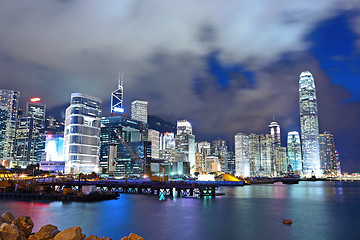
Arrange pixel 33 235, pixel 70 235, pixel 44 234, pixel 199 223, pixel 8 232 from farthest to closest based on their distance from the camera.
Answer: pixel 199 223, pixel 33 235, pixel 44 234, pixel 70 235, pixel 8 232

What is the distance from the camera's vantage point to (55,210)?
70438 mm

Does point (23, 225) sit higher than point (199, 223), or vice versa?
point (23, 225)

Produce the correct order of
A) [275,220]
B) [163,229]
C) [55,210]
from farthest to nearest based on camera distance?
1. [55,210]
2. [275,220]
3. [163,229]

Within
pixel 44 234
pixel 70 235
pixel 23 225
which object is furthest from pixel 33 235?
pixel 70 235

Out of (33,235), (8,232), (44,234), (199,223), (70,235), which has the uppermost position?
(8,232)

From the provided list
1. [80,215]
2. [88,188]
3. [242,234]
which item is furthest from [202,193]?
[242,234]

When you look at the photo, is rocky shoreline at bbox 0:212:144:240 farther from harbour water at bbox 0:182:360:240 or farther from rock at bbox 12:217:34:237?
harbour water at bbox 0:182:360:240

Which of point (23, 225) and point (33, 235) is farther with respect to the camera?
point (23, 225)

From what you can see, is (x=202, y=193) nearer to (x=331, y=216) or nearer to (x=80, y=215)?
(x=331, y=216)

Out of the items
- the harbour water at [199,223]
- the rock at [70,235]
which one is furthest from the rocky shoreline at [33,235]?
the harbour water at [199,223]

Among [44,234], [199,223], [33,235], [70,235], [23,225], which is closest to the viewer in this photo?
[70,235]

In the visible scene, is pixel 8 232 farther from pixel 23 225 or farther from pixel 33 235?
pixel 23 225

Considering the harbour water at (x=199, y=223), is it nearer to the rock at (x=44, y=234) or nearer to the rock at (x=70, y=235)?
the rock at (x=44, y=234)

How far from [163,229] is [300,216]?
34037 mm
